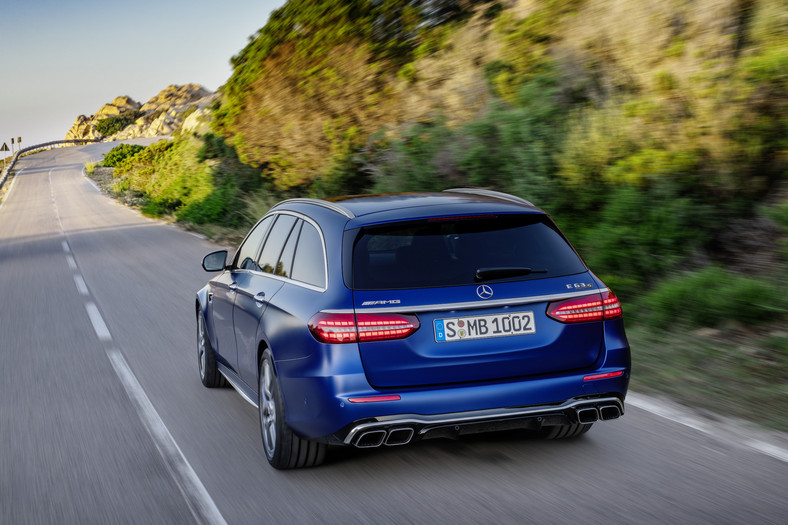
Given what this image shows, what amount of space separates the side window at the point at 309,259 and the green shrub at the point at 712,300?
13.0 feet

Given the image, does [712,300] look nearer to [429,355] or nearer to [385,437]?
[429,355]

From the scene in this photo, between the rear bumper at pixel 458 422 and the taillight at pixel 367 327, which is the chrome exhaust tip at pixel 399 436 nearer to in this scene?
the rear bumper at pixel 458 422

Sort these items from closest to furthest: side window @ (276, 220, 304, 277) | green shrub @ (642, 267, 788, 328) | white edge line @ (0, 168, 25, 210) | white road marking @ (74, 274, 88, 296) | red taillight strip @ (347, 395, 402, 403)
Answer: red taillight strip @ (347, 395, 402, 403) < side window @ (276, 220, 304, 277) < green shrub @ (642, 267, 788, 328) < white road marking @ (74, 274, 88, 296) < white edge line @ (0, 168, 25, 210)

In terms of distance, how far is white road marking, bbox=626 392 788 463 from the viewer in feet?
16.1

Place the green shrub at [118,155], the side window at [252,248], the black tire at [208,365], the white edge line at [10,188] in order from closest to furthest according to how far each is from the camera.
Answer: the side window at [252,248] < the black tire at [208,365] < the white edge line at [10,188] < the green shrub at [118,155]

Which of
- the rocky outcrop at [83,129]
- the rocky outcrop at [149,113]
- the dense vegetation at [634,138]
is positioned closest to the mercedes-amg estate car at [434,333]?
the dense vegetation at [634,138]

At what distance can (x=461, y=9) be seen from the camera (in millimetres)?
16594

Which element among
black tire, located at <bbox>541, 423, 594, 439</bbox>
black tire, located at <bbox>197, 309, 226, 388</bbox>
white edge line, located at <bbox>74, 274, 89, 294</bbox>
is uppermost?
black tire, located at <bbox>541, 423, 594, 439</bbox>

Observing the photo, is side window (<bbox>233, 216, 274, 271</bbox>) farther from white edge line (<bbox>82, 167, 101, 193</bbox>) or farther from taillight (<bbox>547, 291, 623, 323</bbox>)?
white edge line (<bbox>82, 167, 101, 193</bbox>)

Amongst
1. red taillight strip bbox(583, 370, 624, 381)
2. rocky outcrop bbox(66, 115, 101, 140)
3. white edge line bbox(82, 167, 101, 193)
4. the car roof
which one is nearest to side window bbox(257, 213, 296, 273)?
the car roof

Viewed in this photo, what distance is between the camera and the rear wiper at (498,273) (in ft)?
14.7

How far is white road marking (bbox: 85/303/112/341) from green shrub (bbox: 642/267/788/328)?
19.4ft

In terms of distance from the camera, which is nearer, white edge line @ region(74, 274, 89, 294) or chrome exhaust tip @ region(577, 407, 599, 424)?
chrome exhaust tip @ region(577, 407, 599, 424)

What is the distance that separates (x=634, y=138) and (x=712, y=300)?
8.03ft
